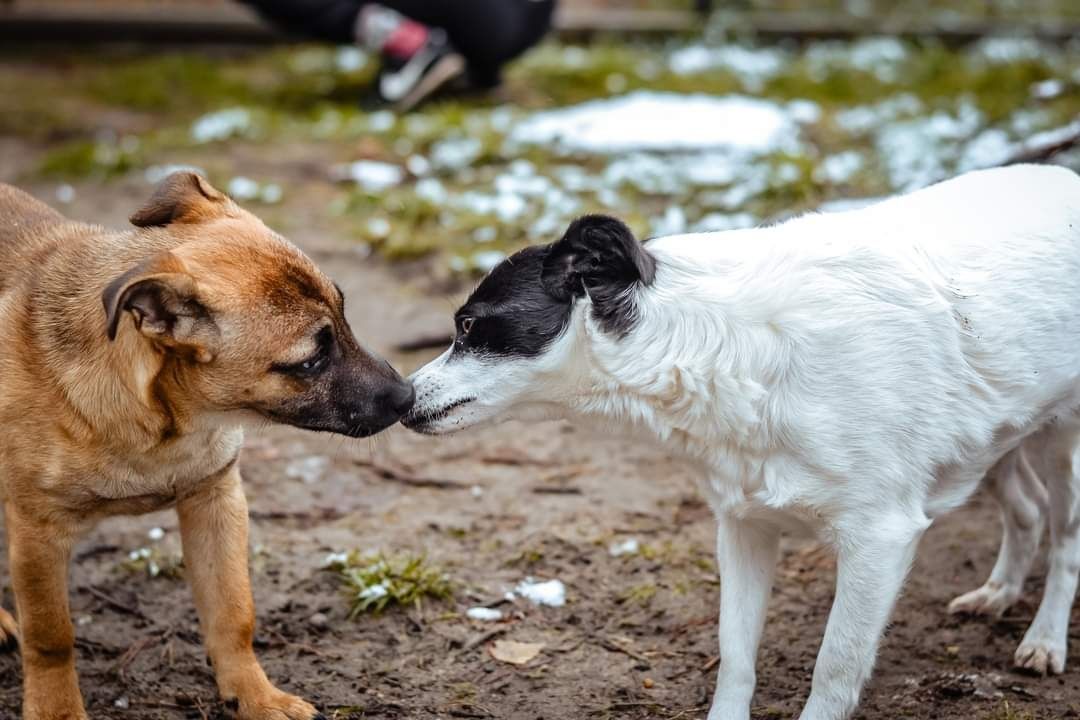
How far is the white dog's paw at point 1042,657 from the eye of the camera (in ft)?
12.9

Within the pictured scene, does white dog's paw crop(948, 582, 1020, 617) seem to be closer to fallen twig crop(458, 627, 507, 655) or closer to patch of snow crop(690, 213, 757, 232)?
fallen twig crop(458, 627, 507, 655)

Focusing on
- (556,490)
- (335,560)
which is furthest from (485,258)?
(335,560)

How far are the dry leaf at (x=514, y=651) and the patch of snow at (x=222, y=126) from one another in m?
5.52

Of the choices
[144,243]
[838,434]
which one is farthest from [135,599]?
[838,434]

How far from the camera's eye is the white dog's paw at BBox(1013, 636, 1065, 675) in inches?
155

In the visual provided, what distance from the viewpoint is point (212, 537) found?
376 cm

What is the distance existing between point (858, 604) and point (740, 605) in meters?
0.40

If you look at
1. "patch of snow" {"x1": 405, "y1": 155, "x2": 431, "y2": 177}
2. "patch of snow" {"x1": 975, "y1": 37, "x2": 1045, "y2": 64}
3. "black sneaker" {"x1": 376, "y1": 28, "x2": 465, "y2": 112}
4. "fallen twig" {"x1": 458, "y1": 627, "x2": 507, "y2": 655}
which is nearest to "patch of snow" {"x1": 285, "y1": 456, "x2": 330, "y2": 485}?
"fallen twig" {"x1": 458, "y1": 627, "x2": 507, "y2": 655}

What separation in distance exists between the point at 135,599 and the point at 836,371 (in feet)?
8.36

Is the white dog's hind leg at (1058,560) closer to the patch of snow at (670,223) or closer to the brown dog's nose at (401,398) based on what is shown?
the brown dog's nose at (401,398)

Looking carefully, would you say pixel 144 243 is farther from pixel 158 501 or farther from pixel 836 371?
pixel 836 371

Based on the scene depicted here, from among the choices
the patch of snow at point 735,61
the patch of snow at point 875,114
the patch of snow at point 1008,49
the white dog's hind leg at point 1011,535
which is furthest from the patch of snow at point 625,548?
the patch of snow at point 1008,49

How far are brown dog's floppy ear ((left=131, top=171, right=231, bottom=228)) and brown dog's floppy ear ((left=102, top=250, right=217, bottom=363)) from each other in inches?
13.7

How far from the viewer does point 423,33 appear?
945cm
